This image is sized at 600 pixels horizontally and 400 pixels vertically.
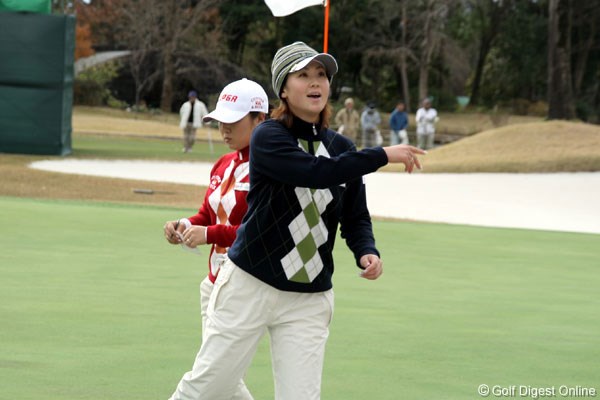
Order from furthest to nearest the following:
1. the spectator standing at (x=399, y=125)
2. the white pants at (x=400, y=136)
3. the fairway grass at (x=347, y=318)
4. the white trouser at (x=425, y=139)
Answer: the white trouser at (x=425, y=139) → the spectator standing at (x=399, y=125) → the white pants at (x=400, y=136) → the fairway grass at (x=347, y=318)

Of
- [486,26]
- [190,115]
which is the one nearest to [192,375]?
[190,115]

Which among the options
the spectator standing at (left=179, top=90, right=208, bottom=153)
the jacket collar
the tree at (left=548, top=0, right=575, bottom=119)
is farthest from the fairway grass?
the tree at (left=548, top=0, right=575, bottom=119)

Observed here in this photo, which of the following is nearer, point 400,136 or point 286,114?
point 286,114

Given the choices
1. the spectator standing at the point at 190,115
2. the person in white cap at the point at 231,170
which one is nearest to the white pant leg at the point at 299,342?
the person in white cap at the point at 231,170

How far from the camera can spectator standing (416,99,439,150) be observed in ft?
121

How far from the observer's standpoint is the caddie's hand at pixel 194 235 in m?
5.31

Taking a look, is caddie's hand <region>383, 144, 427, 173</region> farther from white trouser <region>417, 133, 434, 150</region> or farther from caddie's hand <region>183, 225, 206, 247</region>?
white trouser <region>417, 133, 434, 150</region>

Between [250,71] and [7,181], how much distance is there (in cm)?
4596

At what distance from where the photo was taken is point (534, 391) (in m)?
6.72

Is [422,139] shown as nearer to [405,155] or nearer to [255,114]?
[255,114]

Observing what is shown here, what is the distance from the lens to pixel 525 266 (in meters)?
12.8

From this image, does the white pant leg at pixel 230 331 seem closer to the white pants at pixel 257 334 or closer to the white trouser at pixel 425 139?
the white pants at pixel 257 334

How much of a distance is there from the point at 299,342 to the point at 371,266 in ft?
1.40

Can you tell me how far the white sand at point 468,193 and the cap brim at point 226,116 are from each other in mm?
14447
